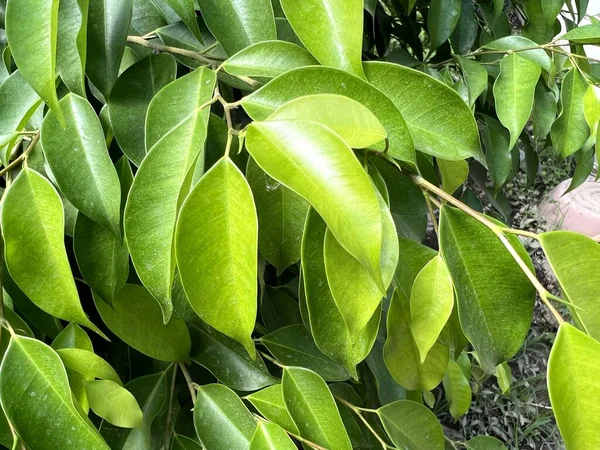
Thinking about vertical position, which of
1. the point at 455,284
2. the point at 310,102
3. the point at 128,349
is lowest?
the point at 128,349

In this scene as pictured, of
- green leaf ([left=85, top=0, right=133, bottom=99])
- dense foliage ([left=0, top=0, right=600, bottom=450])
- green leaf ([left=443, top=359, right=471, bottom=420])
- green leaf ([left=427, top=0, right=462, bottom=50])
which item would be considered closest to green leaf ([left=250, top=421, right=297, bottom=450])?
dense foliage ([left=0, top=0, right=600, bottom=450])

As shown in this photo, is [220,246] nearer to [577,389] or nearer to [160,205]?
[160,205]

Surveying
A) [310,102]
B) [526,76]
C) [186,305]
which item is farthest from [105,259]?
[526,76]

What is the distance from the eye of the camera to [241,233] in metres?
0.23

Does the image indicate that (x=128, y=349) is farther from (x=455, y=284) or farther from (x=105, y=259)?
(x=455, y=284)

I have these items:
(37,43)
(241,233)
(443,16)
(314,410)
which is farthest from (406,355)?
(443,16)

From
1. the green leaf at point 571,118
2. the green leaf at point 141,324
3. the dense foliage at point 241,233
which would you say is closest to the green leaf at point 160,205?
the dense foliage at point 241,233

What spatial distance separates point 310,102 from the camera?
229 mm

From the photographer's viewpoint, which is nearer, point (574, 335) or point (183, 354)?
point (574, 335)

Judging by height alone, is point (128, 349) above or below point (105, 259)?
below

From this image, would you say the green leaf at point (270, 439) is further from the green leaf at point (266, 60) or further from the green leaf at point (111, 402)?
the green leaf at point (266, 60)

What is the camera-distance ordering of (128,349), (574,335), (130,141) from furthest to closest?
(128,349) → (130,141) → (574,335)

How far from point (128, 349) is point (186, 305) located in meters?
0.16

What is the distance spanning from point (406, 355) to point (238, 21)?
0.24 metres
